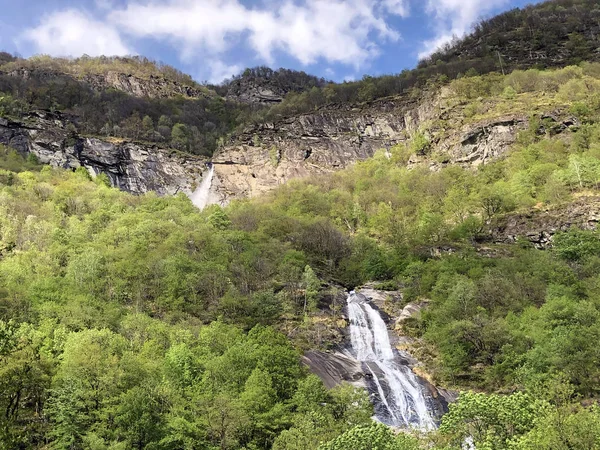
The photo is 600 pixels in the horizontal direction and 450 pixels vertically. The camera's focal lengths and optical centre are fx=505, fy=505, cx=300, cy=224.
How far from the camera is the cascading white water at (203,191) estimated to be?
128 metres

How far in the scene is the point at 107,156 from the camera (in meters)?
127

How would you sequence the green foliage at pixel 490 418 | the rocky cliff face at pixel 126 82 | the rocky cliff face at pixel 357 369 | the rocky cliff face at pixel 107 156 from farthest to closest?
the rocky cliff face at pixel 126 82, the rocky cliff face at pixel 107 156, the rocky cliff face at pixel 357 369, the green foliage at pixel 490 418

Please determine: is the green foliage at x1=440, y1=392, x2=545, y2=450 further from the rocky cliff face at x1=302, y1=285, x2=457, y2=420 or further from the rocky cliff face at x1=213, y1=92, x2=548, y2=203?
the rocky cliff face at x1=213, y1=92, x2=548, y2=203

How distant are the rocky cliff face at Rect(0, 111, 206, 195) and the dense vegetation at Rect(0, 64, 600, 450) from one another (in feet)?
33.2

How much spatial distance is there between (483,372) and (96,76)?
586 ft

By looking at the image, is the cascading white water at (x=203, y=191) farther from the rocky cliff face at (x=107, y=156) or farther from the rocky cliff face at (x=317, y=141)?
the rocky cliff face at (x=317, y=141)

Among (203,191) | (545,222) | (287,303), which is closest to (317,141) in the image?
(203,191)

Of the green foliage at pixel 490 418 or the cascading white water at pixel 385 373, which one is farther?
the cascading white water at pixel 385 373

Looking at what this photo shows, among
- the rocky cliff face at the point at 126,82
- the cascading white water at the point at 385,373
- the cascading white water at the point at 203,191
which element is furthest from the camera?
the rocky cliff face at the point at 126,82

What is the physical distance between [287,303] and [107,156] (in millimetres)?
88818

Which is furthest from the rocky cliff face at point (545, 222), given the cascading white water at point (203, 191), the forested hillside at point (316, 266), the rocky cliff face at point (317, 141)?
the cascading white water at point (203, 191)

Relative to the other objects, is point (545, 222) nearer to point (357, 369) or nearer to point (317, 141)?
point (357, 369)

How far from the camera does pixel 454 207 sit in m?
81.8

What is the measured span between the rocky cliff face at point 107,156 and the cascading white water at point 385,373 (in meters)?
80.7
